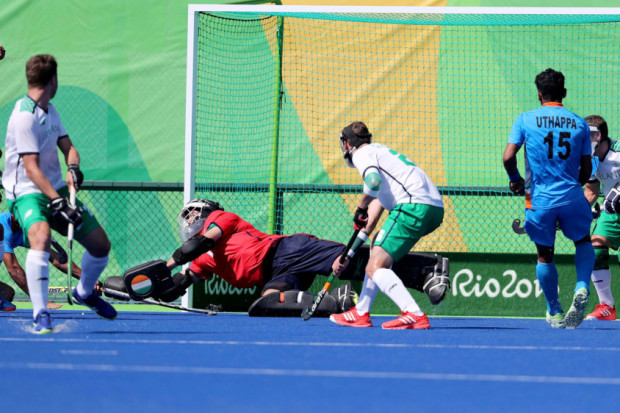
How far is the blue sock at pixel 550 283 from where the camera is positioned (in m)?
7.02

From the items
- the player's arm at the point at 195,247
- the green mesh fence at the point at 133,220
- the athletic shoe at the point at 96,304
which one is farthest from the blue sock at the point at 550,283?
the green mesh fence at the point at 133,220

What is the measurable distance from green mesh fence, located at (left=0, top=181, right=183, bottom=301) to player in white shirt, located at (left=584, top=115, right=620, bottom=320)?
490 centimetres

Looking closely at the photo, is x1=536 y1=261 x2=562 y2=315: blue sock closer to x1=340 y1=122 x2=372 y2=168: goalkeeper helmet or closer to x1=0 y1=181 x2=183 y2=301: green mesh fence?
x1=340 y1=122 x2=372 y2=168: goalkeeper helmet

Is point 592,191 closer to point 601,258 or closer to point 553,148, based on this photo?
point 601,258

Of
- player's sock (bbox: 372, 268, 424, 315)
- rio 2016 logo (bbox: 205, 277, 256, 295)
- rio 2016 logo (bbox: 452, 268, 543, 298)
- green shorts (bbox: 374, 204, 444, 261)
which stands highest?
green shorts (bbox: 374, 204, 444, 261)

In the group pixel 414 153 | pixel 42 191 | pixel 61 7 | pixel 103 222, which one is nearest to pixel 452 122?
pixel 414 153

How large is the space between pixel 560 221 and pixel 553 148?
1.75 feet

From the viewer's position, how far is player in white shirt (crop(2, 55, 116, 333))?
5.81 meters

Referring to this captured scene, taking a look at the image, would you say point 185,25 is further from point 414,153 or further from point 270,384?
point 270,384

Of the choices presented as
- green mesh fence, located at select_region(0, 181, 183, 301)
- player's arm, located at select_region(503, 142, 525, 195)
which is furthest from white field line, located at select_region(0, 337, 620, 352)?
green mesh fence, located at select_region(0, 181, 183, 301)

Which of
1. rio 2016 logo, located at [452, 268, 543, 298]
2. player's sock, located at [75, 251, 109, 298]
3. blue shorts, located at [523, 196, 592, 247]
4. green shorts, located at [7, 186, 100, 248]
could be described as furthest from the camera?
rio 2016 logo, located at [452, 268, 543, 298]

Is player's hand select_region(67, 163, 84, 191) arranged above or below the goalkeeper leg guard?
above

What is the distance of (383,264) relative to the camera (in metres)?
6.76

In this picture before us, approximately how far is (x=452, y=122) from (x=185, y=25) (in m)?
3.51
